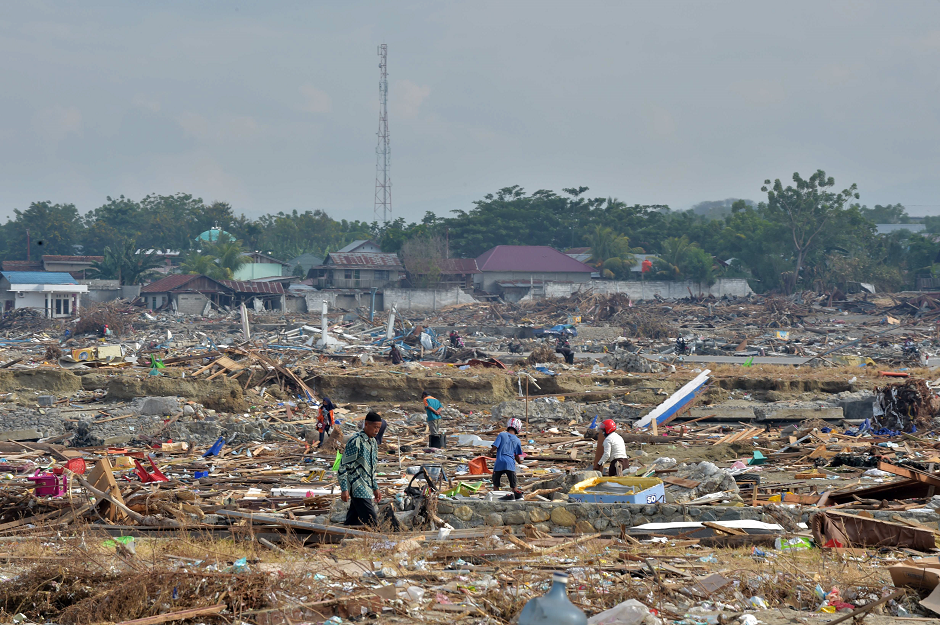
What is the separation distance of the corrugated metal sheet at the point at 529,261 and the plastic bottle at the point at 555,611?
5162cm

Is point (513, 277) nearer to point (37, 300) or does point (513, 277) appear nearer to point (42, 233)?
point (37, 300)

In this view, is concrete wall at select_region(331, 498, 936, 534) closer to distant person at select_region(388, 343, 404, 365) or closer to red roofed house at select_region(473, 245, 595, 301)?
distant person at select_region(388, 343, 404, 365)

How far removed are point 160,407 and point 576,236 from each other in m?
53.0

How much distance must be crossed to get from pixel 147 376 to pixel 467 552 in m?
15.8

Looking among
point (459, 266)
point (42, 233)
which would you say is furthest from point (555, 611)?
point (42, 233)

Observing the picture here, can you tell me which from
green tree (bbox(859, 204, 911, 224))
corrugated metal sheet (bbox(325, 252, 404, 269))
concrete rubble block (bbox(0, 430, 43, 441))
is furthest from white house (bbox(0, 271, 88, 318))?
green tree (bbox(859, 204, 911, 224))

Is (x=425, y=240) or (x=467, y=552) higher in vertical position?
(x=425, y=240)

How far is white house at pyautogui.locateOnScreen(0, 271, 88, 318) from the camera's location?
43.9 m

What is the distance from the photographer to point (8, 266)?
52.0 meters

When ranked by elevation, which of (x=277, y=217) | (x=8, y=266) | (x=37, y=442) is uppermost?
(x=277, y=217)

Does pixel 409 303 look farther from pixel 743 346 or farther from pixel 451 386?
pixel 451 386

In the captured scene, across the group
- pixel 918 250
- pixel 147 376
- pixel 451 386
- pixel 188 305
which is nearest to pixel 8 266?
pixel 188 305

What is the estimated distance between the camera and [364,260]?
180ft

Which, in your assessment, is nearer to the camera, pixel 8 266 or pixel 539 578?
pixel 539 578
